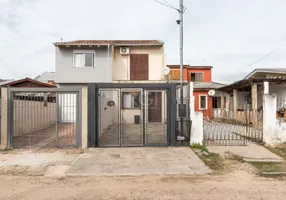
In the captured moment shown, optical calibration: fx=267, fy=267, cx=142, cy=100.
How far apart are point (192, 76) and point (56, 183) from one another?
93.4 ft

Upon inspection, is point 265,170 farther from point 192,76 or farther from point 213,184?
point 192,76

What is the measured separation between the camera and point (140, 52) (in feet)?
73.7

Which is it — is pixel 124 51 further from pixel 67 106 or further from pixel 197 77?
pixel 197 77

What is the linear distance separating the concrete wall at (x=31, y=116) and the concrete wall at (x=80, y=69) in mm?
8014

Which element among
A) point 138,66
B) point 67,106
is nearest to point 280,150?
point 67,106

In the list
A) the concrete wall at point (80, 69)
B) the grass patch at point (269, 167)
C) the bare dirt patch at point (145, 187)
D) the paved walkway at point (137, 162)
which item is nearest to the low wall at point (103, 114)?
the paved walkway at point (137, 162)

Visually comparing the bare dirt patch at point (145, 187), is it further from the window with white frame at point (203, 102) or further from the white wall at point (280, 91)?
the window with white frame at point (203, 102)

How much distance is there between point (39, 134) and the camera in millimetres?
12781

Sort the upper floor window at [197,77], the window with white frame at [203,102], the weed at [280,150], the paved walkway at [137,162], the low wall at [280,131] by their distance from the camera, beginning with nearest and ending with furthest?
the paved walkway at [137,162]
the weed at [280,150]
the low wall at [280,131]
the window with white frame at [203,102]
the upper floor window at [197,77]

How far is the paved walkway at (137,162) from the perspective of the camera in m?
6.79

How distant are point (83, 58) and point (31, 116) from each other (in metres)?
9.99

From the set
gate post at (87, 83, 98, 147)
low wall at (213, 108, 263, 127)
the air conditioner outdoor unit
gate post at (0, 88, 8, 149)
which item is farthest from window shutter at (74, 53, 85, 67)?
low wall at (213, 108, 263, 127)

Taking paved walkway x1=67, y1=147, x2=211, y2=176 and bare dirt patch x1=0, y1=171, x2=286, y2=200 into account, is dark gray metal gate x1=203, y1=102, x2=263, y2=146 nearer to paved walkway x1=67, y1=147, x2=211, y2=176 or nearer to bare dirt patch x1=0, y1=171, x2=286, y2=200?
paved walkway x1=67, y1=147, x2=211, y2=176

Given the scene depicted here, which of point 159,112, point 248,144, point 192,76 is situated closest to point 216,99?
point 192,76
